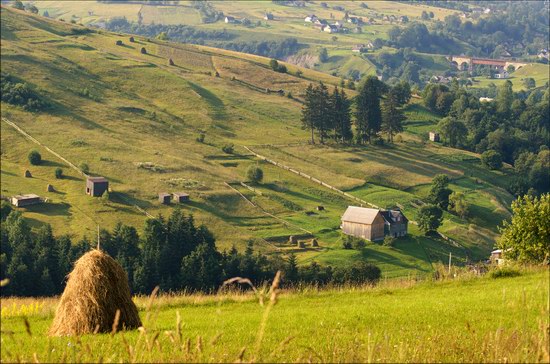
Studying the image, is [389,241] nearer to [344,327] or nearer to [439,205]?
[439,205]

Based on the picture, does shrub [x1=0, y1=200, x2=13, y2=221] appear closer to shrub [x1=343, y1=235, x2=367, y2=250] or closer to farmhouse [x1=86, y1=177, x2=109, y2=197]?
farmhouse [x1=86, y1=177, x2=109, y2=197]

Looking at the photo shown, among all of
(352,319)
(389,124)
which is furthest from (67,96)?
(352,319)

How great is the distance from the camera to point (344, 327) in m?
15.4

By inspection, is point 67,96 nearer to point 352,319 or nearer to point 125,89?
point 125,89

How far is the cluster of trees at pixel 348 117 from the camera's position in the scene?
112125mm

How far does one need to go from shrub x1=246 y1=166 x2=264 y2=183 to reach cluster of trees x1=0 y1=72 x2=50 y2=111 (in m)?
33.6

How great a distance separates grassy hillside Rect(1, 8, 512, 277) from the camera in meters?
76.0

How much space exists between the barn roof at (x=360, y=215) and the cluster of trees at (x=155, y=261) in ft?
33.1

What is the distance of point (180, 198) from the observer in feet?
262

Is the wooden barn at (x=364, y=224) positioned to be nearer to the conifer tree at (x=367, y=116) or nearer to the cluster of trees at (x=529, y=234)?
the conifer tree at (x=367, y=116)

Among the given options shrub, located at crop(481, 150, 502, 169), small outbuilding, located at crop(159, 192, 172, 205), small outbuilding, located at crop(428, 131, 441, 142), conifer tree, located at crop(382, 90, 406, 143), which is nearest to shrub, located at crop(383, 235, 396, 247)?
small outbuilding, located at crop(159, 192, 172, 205)

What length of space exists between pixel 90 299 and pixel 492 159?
100 m

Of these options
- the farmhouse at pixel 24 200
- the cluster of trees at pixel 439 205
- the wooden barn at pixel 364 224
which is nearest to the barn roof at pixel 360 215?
the wooden barn at pixel 364 224

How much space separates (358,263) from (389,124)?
50.5 metres
